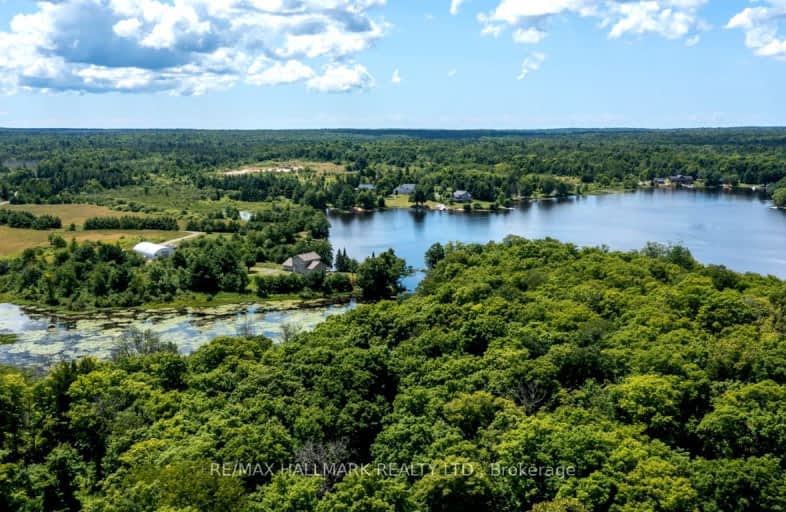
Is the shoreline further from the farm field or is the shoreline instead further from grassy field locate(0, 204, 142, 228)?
the farm field

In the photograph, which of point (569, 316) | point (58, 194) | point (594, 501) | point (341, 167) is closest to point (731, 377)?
point (569, 316)

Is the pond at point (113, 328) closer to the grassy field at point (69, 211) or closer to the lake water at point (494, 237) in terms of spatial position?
the lake water at point (494, 237)

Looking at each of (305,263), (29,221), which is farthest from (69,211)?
(305,263)

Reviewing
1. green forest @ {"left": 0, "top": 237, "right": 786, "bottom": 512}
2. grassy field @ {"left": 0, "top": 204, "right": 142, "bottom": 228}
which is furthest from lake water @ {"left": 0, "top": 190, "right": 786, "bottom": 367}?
grassy field @ {"left": 0, "top": 204, "right": 142, "bottom": 228}

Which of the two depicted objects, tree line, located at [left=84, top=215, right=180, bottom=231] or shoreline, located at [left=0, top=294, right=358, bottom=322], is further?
tree line, located at [left=84, top=215, right=180, bottom=231]

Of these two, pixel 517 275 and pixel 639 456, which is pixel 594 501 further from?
pixel 517 275

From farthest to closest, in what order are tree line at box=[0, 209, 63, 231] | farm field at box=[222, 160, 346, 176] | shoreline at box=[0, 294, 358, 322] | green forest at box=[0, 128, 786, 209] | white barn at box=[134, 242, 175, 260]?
farm field at box=[222, 160, 346, 176] < green forest at box=[0, 128, 786, 209] < tree line at box=[0, 209, 63, 231] < white barn at box=[134, 242, 175, 260] < shoreline at box=[0, 294, 358, 322]
